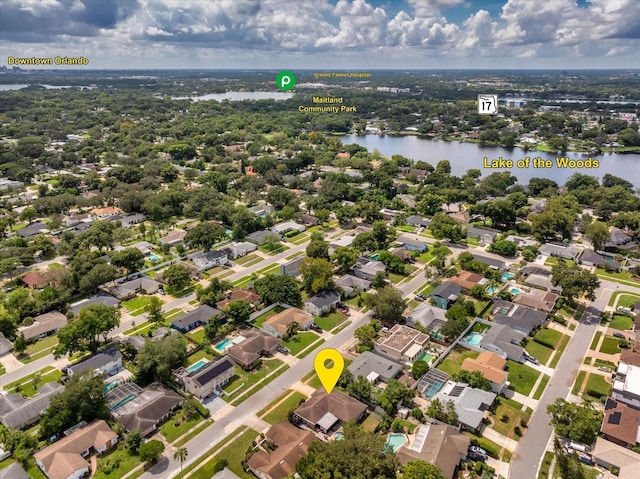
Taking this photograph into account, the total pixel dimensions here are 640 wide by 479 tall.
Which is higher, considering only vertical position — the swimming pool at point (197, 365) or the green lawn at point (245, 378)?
the swimming pool at point (197, 365)

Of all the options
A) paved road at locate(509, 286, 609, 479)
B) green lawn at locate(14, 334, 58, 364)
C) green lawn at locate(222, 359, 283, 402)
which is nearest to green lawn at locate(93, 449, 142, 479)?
green lawn at locate(222, 359, 283, 402)

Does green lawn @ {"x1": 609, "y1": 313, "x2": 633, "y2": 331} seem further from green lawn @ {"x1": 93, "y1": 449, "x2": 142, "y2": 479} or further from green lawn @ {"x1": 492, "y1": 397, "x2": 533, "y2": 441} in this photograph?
green lawn @ {"x1": 93, "y1": 449, "x2": 142, "y2": 479}

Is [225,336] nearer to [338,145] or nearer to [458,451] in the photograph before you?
[458,451]

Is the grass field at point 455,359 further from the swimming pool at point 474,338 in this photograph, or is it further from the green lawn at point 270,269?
the green lawn at point 270,269

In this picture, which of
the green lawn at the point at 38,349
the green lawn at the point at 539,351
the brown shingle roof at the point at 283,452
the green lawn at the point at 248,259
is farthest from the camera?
the green lawn at the point at 248,259

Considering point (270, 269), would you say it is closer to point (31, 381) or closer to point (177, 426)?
point (177, 426)

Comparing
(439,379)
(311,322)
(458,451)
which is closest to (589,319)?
(439,379)

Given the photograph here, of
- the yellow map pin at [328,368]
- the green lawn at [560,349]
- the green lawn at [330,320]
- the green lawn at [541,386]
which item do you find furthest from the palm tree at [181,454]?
the green lawn at [560,349]
